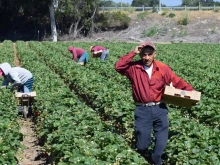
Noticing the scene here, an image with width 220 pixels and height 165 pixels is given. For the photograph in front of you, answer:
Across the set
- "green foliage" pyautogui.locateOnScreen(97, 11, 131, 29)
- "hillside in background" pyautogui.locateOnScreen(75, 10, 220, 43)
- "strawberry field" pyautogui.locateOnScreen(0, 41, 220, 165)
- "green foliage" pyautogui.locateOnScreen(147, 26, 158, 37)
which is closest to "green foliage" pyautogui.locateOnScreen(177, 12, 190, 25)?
"hillside in background" pyautogui.locateOnScreen(75, 10, 220, 43)

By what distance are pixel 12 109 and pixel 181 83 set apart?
13.7 feet

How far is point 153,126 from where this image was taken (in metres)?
5.87

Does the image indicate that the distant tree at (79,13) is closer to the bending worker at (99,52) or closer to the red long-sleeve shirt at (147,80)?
the bending worker at (99,52)

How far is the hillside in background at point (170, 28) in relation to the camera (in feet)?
147

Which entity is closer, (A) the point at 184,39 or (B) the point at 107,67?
(B) the point at 107,67

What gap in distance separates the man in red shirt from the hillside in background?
37.2m

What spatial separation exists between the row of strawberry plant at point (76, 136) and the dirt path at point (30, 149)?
452mm

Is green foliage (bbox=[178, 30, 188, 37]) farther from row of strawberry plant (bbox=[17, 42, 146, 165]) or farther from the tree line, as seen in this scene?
row of strawberry plant (bbox=[17, 42, 146, 165])

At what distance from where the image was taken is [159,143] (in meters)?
5.75

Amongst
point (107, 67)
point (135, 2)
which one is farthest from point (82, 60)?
point (135, 2)

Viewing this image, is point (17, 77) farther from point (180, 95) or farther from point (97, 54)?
point (97, 54)

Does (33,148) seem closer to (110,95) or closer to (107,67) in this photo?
(110,95)

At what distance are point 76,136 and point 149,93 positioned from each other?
4.19 feet

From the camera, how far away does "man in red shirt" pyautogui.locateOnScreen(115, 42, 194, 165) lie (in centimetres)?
566
